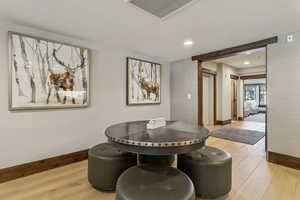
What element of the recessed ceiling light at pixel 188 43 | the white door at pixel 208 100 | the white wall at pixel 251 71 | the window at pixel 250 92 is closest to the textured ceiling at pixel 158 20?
the recessed ceiling light at pixel 188 43

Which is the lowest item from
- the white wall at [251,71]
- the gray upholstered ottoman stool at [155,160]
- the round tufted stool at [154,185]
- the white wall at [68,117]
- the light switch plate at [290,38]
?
the gray upholstered ottoman stool at [155,160]

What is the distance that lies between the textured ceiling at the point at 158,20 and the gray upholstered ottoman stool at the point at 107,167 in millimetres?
1727

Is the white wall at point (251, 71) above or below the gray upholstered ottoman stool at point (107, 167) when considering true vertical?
above

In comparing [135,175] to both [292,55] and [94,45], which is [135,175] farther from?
[292,55]

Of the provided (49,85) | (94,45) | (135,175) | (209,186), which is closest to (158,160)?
(209,186)

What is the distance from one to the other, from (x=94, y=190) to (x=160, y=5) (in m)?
2.26

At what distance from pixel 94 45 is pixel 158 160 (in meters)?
A: 2.35

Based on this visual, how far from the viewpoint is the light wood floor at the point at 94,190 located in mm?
1667

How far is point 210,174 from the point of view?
1556 millimetres

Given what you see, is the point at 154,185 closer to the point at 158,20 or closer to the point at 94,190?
the point at 94,190

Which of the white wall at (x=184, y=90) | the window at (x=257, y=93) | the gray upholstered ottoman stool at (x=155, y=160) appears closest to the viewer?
the gray upholstered ottoman stool at (x=155, y=160)

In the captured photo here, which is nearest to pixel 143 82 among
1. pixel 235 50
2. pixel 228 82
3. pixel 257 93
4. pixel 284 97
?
pixel 235 50

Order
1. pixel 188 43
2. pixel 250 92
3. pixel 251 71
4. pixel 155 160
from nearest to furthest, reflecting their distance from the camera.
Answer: pixel 155 160 → pixel 188 43 → pixel 251 71 → pixel 250 92

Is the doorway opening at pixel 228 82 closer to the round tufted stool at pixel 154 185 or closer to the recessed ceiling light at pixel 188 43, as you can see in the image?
the recessed ceiling light at pixel 188 43
